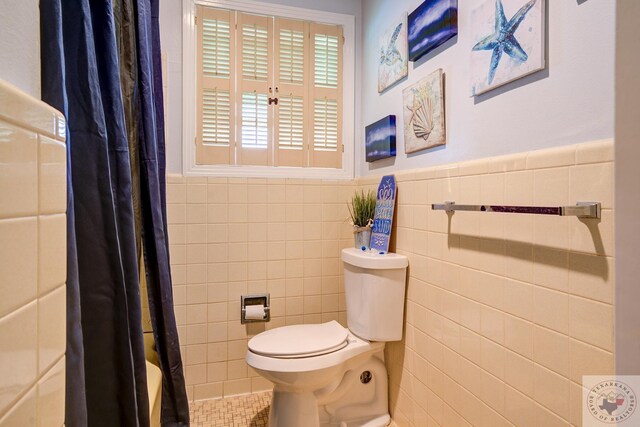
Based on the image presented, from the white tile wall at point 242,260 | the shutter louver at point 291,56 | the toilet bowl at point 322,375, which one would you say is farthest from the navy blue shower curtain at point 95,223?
the shutter louver at point 291,56

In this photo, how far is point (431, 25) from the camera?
1331mm

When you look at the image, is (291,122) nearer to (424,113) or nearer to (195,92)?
(195,92)

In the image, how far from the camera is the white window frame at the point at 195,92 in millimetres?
1818

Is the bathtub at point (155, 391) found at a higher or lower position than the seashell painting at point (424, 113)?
lower

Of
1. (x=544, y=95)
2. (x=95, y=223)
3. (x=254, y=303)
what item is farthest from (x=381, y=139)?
(x=95, y=223)

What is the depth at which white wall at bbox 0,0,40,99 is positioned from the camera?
0.36 m

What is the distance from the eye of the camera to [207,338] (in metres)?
1.86

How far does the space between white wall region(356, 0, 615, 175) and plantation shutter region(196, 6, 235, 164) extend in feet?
3.33

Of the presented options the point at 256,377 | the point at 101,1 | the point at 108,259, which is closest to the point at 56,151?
the point at 108,259

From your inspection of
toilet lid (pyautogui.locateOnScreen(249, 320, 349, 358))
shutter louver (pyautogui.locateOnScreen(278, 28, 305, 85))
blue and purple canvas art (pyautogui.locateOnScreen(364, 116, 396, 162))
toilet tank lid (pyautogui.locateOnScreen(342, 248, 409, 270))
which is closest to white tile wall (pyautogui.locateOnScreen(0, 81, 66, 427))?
toilet lid (pyautogui.locateOnScreen(249, 320, 349, 358))

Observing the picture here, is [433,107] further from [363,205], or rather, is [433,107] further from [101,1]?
[101,1]

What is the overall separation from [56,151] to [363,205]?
1.46m

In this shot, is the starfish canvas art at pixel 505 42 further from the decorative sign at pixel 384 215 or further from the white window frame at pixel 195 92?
the white window frame at pixel 195 92

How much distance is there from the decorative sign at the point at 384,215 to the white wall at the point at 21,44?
4.57 ft
